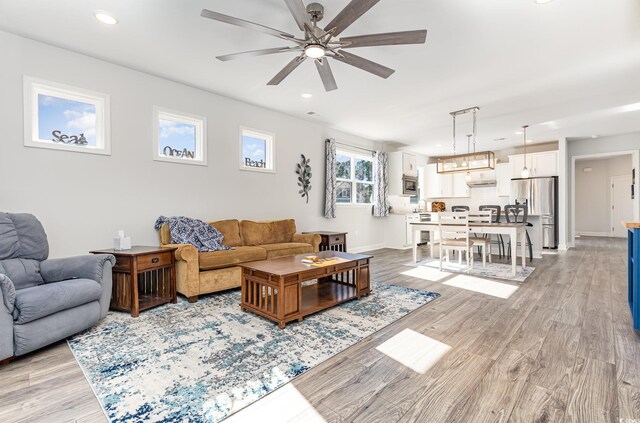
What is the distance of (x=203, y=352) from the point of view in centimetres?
223

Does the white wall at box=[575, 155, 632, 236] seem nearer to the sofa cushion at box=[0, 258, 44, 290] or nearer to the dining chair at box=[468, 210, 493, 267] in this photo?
the dining chair at box=[468, 210, 493, 267]

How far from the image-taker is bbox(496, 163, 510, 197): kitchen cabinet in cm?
820

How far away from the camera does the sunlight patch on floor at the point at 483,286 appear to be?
371 centimetres

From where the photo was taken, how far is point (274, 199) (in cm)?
538

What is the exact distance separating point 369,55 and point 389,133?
3.75 metres

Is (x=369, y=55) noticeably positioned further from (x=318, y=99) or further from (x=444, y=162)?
(x=444, y=162)

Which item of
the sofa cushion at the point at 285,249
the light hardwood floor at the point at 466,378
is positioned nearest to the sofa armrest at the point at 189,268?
the sofa cushion at the point at 285,249

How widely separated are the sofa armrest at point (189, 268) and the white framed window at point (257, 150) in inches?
75.0

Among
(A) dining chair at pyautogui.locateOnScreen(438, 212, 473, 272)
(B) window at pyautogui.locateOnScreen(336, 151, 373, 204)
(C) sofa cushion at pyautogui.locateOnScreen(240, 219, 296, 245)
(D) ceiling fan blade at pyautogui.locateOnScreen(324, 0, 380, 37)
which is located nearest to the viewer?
(D) ceiling fan blade at pyautogui.locateOnScreen(324, 0, 380, 37)

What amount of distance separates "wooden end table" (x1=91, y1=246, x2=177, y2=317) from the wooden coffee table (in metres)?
0.95

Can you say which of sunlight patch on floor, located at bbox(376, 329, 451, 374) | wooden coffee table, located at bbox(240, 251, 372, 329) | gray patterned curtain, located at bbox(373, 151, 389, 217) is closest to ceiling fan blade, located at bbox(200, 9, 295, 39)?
wooden coffee table, located at bbox(240, 251, 372, 329)

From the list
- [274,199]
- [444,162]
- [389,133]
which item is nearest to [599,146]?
[444,162]

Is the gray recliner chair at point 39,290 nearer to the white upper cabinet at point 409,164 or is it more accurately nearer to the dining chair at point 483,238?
the dining chair at point 483,238

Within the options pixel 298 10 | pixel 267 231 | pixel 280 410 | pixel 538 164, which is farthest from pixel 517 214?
pixel 280 410
